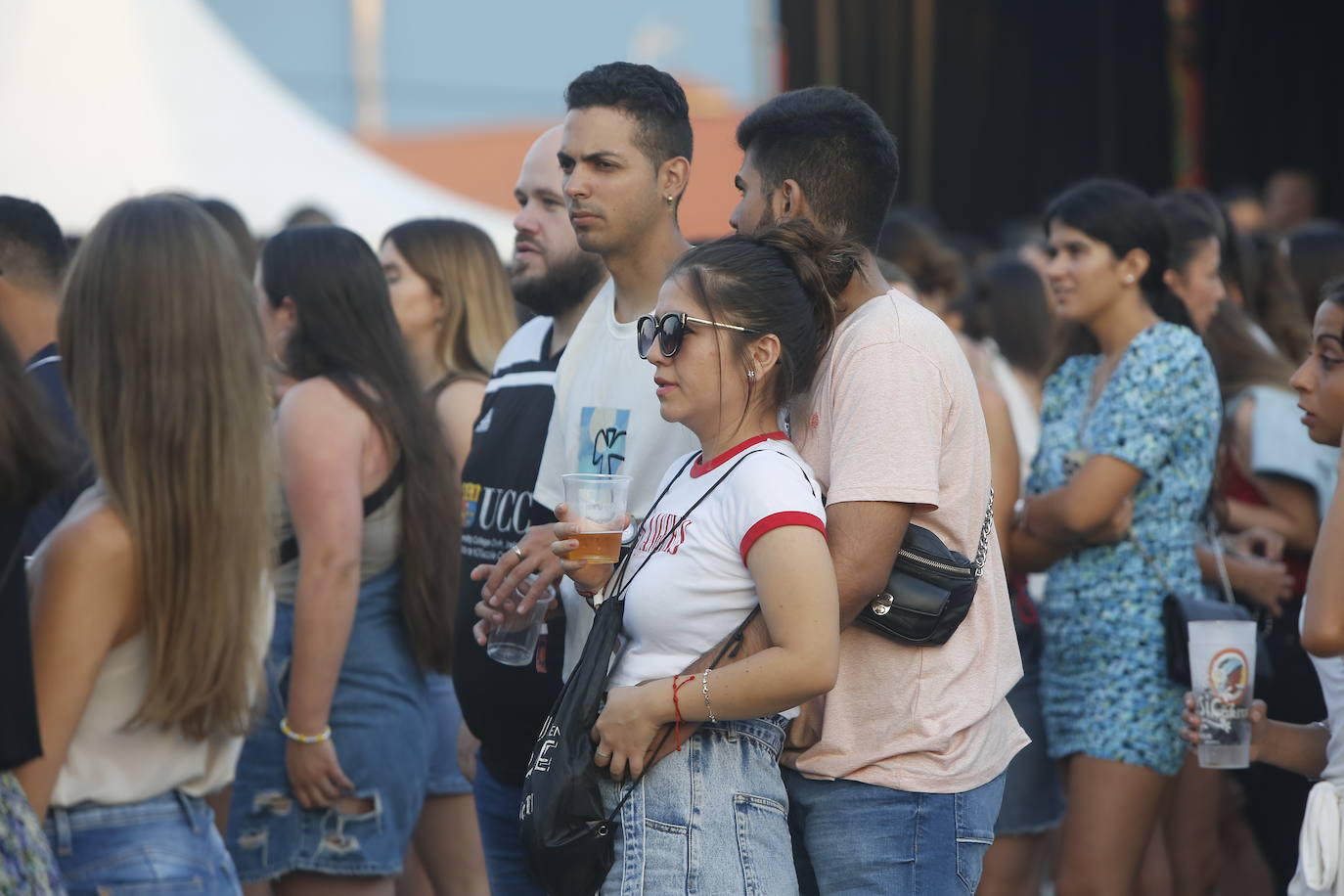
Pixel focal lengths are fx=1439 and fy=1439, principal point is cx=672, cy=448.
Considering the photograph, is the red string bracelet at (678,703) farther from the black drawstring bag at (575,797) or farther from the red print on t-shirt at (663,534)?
the red print on t-shirt at (663,534)

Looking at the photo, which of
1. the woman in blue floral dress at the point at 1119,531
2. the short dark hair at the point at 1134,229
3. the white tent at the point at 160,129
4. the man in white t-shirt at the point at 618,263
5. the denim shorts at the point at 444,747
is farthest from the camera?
the white tent at the point at 160,129

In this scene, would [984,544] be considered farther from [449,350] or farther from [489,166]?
[489,166]

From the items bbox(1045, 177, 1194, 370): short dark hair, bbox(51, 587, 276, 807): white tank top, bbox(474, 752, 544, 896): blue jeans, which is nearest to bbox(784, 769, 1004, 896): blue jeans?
bbox(474, 752, 544, 896): blue jeans

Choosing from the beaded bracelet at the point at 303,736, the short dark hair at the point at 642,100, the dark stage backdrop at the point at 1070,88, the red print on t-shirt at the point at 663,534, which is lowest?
the beaded bracelet at the point at 303,736

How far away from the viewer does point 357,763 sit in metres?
3.28

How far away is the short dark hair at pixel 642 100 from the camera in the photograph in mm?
2801

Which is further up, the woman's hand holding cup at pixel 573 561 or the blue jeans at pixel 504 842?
the woman's hand holding cup at pixel 573 561

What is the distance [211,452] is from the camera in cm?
215

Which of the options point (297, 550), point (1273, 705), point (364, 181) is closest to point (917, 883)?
point (297, 550)

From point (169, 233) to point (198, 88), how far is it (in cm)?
600

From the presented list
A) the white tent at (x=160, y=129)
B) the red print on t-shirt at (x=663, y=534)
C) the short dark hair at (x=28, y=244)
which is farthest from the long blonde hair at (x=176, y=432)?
the white tent at (x=160, y=129)

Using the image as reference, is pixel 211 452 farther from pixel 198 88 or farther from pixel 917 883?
pixel 198 88

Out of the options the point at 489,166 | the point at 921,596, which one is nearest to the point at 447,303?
the point at 921,596

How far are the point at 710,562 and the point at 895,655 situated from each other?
0.36m
